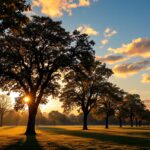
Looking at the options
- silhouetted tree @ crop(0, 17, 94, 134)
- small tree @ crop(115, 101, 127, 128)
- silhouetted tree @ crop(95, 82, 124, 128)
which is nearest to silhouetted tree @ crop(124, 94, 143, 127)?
small tree @ crop(115, 101, 127, 128)

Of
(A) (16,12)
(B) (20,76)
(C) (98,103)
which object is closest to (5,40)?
(B) (20,76)

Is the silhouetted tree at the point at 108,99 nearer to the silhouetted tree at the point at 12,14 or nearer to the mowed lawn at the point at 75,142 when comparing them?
the mowed lawn at the point at 75,142

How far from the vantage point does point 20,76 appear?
4881 centimetres

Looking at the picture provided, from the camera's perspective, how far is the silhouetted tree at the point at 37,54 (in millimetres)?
48375

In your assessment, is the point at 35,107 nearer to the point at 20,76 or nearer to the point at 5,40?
the point at 20,76

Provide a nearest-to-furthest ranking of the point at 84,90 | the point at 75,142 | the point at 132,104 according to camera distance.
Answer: the point at 75,142 → the point at 84,90 → the point at 132,104

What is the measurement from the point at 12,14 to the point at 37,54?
2436cm

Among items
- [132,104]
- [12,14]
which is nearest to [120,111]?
[132,104]

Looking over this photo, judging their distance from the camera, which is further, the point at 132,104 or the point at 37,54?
the point at 132,104

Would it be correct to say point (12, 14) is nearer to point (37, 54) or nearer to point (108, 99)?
point (37, 54)

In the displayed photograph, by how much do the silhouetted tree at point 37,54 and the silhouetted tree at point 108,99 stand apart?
3268cm

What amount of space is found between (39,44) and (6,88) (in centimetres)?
947

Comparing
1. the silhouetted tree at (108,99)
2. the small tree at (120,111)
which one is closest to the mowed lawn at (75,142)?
the silhouetted tree at (108,99)

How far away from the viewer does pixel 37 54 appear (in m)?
49.5
